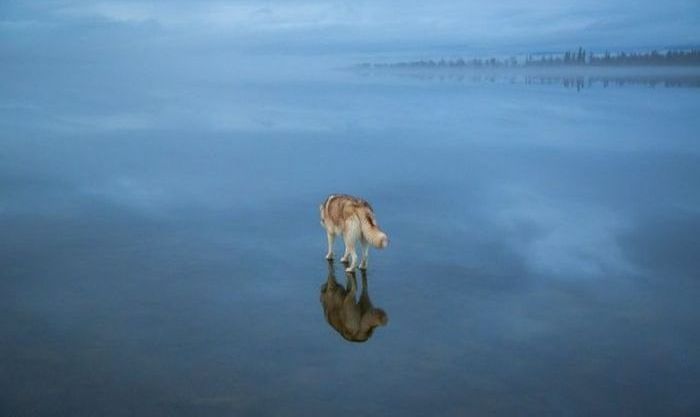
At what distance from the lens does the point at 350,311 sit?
1038cm

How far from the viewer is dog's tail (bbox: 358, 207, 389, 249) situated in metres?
10.5

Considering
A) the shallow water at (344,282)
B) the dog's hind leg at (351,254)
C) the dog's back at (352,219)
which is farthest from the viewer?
the dog's hind leg at (351,254)

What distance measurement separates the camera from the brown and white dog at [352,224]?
1065cm

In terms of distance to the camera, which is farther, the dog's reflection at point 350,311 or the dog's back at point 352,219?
the dog's back at point 352,219

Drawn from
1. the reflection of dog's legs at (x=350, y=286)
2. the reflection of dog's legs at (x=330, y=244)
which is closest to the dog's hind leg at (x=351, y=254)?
the reflection of dog's legs at (x=350, y=286)

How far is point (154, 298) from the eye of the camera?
10.8 m

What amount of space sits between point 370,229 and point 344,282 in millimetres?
1171

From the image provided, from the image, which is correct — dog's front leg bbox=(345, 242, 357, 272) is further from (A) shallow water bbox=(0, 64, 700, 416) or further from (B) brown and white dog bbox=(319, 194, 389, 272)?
(A) shallow water bbox=(0, 64, 700, 416)

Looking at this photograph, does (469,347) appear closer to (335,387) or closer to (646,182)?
(335,387)

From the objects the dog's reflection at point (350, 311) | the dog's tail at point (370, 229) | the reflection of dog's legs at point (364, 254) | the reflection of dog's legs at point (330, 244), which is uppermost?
the reflection of dog's legs at point (330, 244)

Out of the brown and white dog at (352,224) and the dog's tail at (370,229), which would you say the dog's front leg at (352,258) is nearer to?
the brown and white dog at (352,224)

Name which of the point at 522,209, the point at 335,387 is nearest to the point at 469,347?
the point at 335,387

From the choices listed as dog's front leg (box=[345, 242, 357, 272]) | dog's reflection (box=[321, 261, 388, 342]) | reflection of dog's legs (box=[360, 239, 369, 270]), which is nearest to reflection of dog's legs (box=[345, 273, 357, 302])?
dog's reflection (box=[321, 261, 388, 342])

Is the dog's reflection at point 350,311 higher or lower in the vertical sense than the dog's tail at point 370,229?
lower
